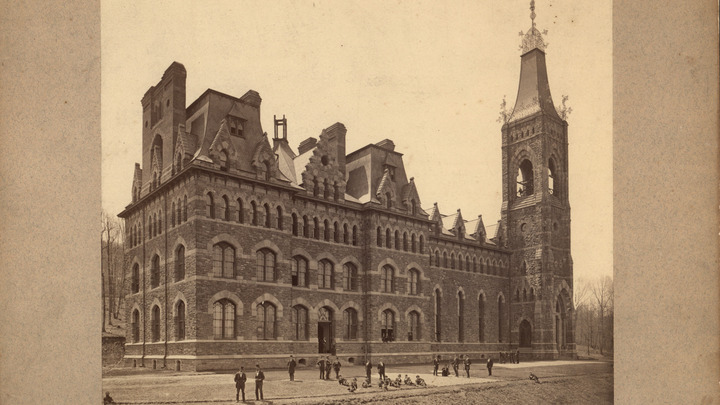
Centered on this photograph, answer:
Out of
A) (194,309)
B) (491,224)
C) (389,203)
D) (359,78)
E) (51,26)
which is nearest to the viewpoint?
(51,26)

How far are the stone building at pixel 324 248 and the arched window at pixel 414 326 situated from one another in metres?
0.03

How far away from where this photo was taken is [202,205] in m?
8.31

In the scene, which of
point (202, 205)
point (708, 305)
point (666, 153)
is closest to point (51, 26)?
point (202, 205)

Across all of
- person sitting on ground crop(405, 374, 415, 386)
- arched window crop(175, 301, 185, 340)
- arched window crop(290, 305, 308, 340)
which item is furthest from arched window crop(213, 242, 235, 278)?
person sitting on ground crop(405, 374, 415, 386)

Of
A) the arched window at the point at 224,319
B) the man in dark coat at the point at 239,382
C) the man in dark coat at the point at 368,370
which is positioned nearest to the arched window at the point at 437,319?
the man in dark coat at the point at 368,370

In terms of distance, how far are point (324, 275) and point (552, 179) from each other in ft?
18.3

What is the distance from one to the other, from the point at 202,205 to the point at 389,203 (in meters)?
3.51

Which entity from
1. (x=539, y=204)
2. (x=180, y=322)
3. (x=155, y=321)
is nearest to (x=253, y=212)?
(x=180, y=322)

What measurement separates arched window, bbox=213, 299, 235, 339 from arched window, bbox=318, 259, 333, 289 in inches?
125

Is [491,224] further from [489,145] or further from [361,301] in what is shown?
[361,301]

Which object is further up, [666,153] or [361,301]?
[666,153]

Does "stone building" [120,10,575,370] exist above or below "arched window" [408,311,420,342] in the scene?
above

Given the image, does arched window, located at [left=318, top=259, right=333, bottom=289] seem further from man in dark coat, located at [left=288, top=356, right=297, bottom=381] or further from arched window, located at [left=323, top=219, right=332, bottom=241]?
man in dark coat, located at [left=288, top=356, right=297, bottom=381]

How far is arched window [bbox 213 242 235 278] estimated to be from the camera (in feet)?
29.2
